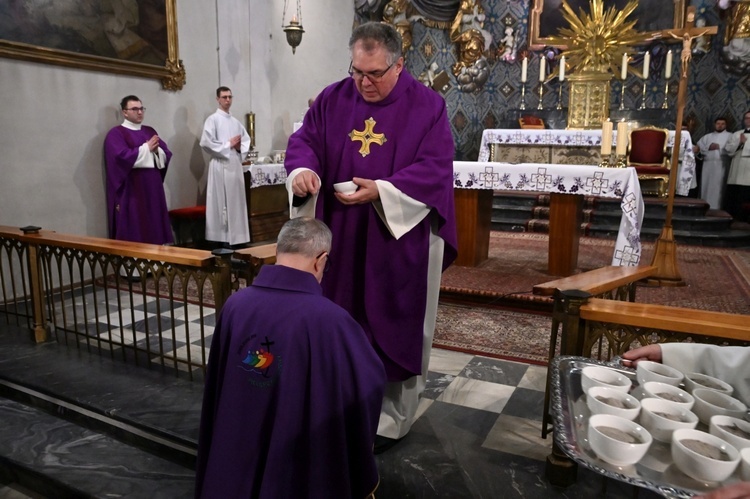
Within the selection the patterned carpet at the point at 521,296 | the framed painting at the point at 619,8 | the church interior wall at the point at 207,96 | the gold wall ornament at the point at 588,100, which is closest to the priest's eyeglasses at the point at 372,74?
the patterned carpet at the point at 521,296

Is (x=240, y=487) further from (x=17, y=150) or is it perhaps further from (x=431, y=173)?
(x=17, y=150)

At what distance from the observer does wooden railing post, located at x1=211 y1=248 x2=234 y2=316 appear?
10.5ft

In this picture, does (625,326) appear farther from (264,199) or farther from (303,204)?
(264,199)

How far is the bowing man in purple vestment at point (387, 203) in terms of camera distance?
2.50m

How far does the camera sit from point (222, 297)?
3.20 metres

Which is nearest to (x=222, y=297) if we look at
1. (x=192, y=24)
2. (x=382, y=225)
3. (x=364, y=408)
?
(x=382, y=225)

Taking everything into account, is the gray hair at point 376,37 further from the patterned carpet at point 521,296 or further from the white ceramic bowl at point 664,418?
the patterned carpet at point 521,296

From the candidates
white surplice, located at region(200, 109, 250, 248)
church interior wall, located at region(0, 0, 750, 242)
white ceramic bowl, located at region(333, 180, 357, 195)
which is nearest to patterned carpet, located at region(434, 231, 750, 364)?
white ceramic bowl, located at region(333, 180, 357, 195)

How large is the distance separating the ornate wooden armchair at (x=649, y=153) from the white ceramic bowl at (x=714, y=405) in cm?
810

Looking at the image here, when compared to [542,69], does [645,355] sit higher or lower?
lower

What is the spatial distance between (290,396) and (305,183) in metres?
1.00

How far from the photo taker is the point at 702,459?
1.07 metres

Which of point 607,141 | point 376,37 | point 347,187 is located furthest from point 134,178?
point 607,141

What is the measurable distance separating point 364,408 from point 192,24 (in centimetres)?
692
